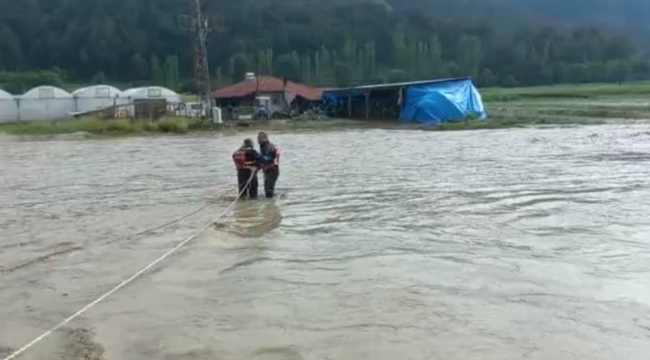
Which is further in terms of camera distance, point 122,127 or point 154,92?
point 154,92

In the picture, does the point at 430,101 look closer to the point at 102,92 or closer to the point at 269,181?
the point at 269,181

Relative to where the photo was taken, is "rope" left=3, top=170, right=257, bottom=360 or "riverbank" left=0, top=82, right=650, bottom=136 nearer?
"rope" left=3, top=170, right=257, bottom=360

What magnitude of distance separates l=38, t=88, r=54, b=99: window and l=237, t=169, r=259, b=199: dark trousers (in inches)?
2425

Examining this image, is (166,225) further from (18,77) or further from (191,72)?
Result: (191,72)

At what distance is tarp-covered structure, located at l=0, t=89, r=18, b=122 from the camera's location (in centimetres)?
7156

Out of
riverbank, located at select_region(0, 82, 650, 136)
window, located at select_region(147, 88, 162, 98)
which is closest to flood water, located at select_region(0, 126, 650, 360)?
riverbank, located at select_region(0, 82, 650, 136)

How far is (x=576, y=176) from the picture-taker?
1931 centimetres

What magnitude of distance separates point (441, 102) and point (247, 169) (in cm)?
3310

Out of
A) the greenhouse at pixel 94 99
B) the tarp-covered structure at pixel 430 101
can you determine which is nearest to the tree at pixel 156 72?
the greenhouse at pixel 94 99

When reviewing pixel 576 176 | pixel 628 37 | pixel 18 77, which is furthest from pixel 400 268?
pixel 628 37

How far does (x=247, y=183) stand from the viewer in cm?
1636

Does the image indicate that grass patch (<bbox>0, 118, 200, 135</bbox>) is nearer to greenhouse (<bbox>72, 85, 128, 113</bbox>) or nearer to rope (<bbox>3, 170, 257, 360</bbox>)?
greenhouse (<bbox>72, 85, 128, 113</bbox>)

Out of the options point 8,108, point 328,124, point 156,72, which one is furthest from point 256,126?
point 156,72

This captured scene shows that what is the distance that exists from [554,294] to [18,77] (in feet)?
393
